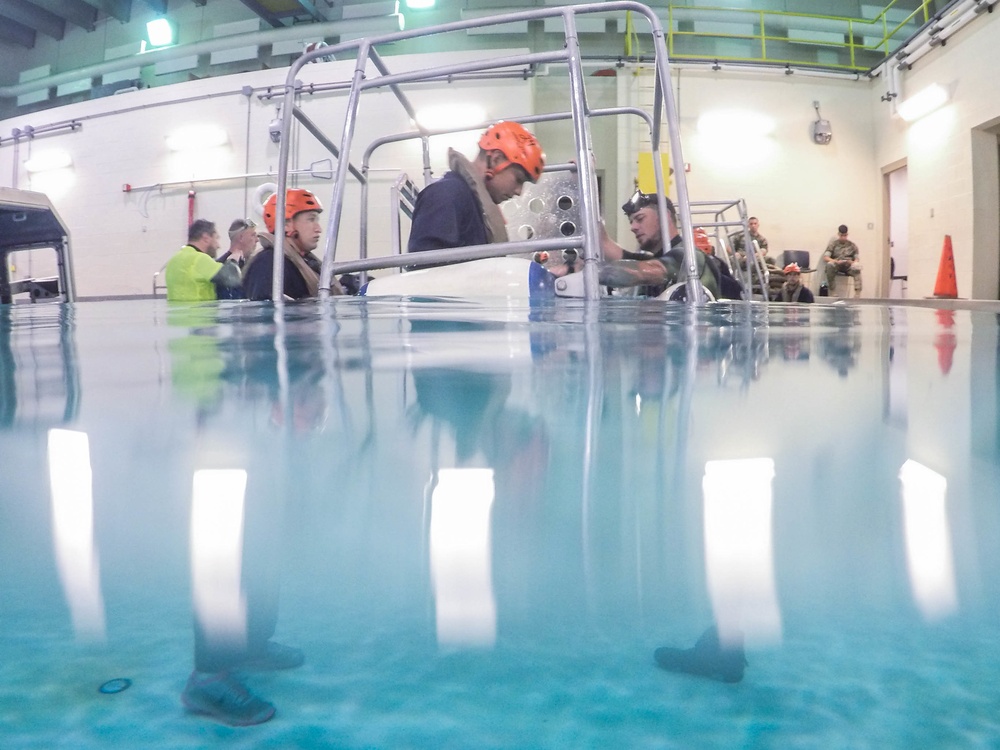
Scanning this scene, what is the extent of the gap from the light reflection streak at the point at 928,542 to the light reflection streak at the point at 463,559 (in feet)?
0.23

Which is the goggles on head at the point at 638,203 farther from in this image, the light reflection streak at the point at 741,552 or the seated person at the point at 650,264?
the light reflection streak at the point at 741,552

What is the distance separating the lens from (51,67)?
9.22 metres

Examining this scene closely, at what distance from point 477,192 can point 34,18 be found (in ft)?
31.8

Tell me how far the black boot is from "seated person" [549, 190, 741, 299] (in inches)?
59.5

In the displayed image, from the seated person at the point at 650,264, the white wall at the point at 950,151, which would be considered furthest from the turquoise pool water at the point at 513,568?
the white wall at the point at 950,151

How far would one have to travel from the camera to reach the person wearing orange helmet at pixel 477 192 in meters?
1.81

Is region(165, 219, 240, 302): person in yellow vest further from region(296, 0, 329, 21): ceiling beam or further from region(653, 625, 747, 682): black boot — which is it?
region(296, 0, 329, 21): ceiling beam

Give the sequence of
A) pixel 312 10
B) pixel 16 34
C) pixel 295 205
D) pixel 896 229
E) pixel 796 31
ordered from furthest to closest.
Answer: pixel 16 34
pixel 312 10
pixel 896 229
pixel 796 31
pixel 295 205

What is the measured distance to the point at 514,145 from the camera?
204cm

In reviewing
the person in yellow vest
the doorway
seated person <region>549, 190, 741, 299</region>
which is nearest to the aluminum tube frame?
seated person <region>549, 190, 741, 299</region>

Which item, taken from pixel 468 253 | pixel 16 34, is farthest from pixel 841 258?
pixel 16 34

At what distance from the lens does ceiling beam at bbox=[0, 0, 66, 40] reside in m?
8.40

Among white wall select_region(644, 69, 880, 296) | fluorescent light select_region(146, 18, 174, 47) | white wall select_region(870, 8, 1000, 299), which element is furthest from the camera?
fluorescent light select_region(146, 18, 174, 47)

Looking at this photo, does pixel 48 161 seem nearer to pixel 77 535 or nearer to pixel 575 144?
pixel 575 144
